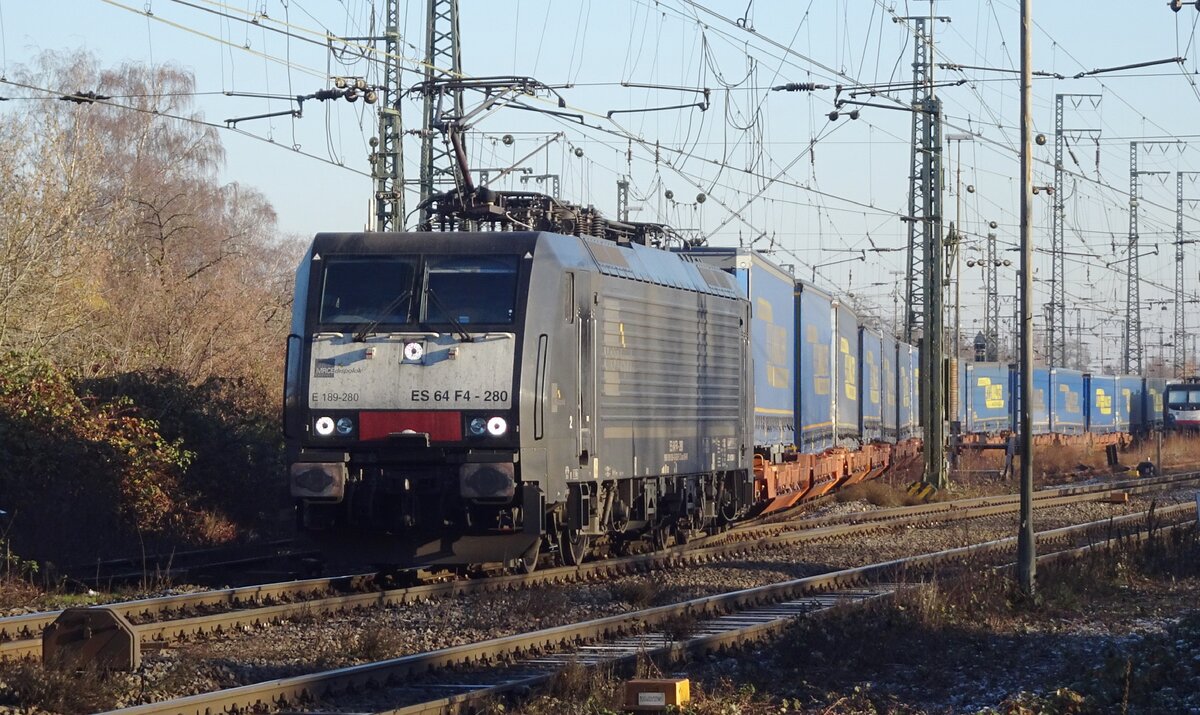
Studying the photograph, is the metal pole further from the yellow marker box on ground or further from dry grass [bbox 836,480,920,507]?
dry grass [bbox 836,480,920,507]

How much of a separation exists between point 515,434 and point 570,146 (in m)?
23.4

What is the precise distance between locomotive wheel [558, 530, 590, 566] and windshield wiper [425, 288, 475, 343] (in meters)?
2.47

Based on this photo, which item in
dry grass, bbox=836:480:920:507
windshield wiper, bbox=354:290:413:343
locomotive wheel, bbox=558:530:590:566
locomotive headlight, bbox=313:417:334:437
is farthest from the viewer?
dry grass, bbox=836:480:920:507

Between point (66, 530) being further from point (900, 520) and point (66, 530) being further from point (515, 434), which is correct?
point (900, 520)

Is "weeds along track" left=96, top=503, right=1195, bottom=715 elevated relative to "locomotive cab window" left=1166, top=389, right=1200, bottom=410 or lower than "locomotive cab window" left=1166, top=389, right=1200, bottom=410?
lower

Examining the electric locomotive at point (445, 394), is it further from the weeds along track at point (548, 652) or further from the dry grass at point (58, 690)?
the dry grass at point (58, 690)

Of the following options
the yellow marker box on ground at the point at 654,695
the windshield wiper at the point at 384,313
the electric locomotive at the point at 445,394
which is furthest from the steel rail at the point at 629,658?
the windshield wiper at the point at 384,313

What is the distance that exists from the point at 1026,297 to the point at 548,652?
6082 mm

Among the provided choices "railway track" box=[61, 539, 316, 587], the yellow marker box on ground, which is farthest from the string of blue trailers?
the yellow marker box on ground

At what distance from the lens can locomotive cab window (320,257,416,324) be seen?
43.6ft

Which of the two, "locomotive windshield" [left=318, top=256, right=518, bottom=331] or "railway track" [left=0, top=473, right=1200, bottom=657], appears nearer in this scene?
"railway track" [left=0, top=473, right=1200, bottom=657]

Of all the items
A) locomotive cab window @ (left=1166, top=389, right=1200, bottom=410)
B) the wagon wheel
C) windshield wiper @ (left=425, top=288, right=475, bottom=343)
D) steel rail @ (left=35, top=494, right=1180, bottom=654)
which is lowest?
steel rail @ (left=35, top=494, right=1180, bottom=654)

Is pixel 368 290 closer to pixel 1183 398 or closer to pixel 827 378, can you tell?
pixel 827 378

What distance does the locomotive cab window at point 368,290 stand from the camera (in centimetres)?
1328
